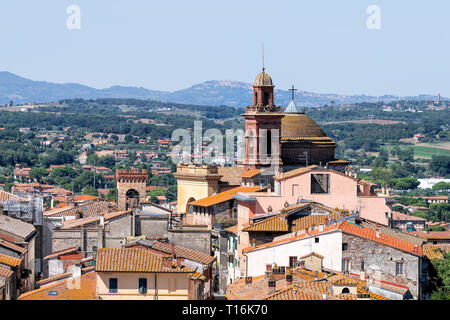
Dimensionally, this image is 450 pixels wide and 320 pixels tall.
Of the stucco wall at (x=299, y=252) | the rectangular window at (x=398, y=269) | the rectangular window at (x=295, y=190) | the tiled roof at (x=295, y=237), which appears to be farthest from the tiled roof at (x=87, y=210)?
the rectangular window at (x=398, y=269)

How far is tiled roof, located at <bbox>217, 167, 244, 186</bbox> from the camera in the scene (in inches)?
2522

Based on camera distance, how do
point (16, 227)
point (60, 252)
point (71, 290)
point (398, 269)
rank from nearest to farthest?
point (71, 290)
point (398, 269)
point (16, 227)
point (60, 252)

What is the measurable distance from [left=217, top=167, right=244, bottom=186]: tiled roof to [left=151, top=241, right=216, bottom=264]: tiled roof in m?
26.5

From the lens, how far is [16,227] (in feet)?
137

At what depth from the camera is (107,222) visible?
45.2m

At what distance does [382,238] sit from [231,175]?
30.3 metres

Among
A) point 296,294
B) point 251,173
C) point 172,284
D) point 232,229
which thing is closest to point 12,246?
point 172,284

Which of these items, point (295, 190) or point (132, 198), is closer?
point (295, 190)

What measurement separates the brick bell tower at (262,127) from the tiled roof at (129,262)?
3341 centimetres

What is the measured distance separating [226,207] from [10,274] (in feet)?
88.2

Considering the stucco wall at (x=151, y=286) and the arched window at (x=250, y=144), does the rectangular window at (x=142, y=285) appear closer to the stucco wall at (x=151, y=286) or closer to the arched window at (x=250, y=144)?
the stucco wall at (x=151, y=286)

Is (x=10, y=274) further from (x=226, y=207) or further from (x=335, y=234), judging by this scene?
(x=226, y=207)

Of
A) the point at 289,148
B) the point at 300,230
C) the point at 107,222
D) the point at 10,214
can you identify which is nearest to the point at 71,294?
the point at 300,230

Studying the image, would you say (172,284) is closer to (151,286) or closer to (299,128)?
(151,286)
